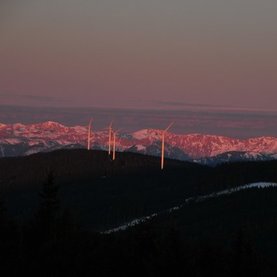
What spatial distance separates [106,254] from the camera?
62781mm

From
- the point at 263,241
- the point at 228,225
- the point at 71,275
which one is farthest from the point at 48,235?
the point at 228,225

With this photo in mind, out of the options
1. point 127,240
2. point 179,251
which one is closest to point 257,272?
point 179,251

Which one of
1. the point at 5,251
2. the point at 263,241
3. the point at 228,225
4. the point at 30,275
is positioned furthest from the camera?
the point at 228,225

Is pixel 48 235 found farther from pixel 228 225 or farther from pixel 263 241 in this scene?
pixel 228 225

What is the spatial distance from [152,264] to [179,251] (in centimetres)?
300

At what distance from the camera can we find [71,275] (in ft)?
195

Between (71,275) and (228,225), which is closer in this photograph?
(71,275)

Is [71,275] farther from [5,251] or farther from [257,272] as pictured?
[257,272]

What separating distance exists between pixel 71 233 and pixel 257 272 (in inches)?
592

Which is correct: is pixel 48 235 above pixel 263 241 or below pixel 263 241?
above

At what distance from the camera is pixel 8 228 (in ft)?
223

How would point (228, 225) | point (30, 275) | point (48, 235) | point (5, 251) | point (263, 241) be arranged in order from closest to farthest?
point (30, 275)
point (5, 251)
point (48, 235)
point (263, 241)
point (228, 225)

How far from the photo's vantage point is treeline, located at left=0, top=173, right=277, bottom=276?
60219 millimetres

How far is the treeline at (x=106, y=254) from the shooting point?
6022cm
